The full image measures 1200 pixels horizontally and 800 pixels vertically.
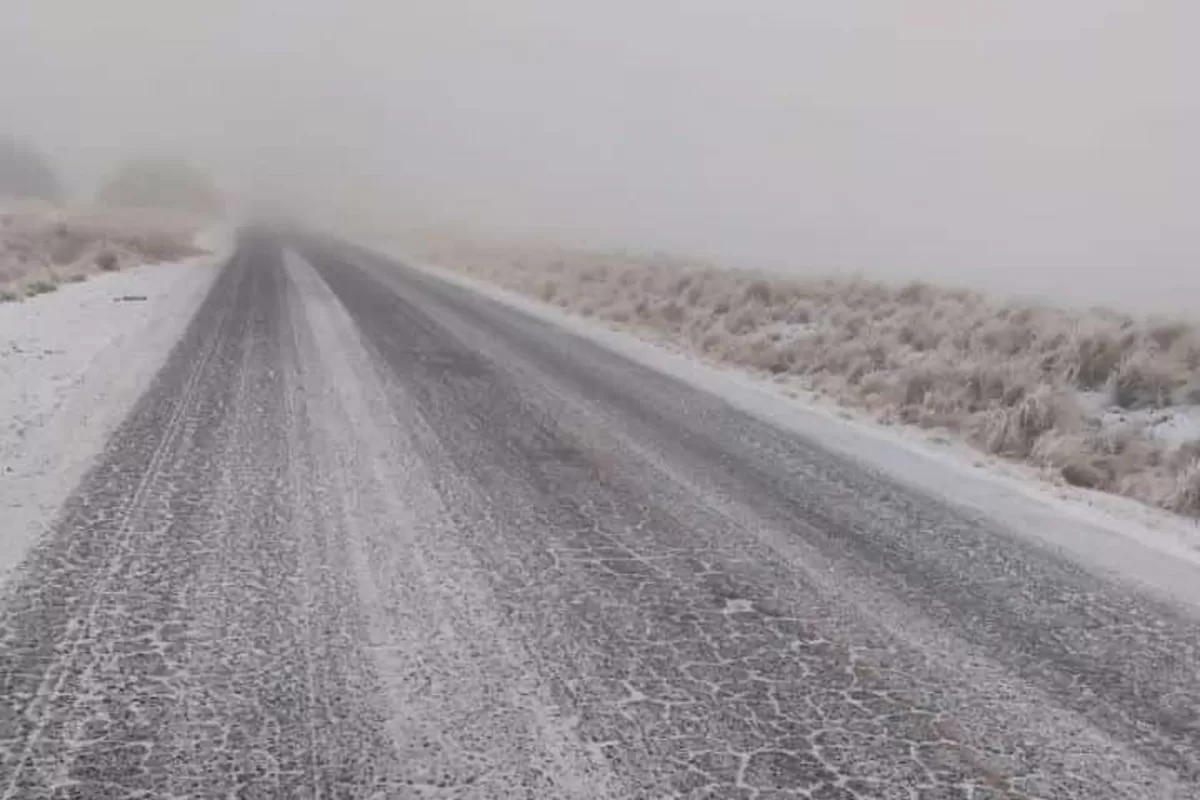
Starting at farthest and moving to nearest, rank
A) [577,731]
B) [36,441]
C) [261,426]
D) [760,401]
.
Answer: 1. [760,401]
2. [261,426]
3. [36,441]
4. [577,731]

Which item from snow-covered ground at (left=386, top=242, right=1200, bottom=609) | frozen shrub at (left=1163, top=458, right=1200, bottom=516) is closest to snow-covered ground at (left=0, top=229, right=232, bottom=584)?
snow-covered ground at (left=386, top=242, right=1200, bottom=609)

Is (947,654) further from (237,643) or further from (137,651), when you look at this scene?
(137,651)

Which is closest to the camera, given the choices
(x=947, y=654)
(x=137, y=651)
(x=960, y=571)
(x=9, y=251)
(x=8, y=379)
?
(x=137, y=651)

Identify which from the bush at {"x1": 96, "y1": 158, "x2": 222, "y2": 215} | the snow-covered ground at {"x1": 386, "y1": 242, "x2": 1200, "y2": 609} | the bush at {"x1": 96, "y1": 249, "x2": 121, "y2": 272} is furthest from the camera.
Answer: the bush at {"x1": 96, "y1": 158, "x2": 222, "y2": 215}

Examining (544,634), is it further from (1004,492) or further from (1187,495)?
(1187,495)

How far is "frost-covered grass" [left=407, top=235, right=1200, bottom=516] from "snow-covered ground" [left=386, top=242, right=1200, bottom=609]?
1.47 ft

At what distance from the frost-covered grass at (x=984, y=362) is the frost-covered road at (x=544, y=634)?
273 centimetres

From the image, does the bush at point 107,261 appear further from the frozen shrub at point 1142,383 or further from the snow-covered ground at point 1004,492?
the frozen shrub at point 1142,383

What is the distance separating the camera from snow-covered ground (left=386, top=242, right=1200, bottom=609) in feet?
16.4

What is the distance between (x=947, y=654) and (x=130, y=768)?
2.75 meters

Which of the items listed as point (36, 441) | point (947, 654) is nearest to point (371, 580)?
point (947, 654)

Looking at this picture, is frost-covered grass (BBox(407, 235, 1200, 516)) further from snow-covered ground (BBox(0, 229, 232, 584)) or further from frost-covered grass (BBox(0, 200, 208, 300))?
frost-covered grass (BBox(0, 200, 208, 300))

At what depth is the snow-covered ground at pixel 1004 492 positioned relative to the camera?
500cm

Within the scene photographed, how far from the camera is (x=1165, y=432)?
7980mm
